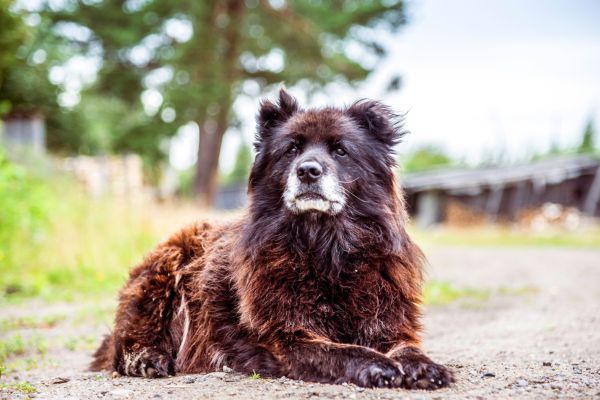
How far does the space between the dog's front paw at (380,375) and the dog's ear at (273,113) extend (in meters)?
2.10

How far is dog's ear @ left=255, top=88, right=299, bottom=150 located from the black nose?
838mm

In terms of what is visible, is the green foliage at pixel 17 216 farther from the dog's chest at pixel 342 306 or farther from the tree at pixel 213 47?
the tree at pixel 213 47

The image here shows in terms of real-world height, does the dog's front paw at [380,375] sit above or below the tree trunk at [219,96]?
below

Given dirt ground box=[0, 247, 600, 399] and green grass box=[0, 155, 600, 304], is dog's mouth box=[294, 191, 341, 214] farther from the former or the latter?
green grass box=[0, 155, 600, 304]

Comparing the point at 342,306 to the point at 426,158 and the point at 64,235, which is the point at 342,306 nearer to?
the point at 64,235

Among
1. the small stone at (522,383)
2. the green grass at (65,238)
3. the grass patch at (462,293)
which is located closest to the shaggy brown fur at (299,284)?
the small stone at (522,383)

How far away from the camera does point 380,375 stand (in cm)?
374

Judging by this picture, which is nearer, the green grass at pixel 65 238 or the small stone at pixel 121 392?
the small stone at pixel 121 392

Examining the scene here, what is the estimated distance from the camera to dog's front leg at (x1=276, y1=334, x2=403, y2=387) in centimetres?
375

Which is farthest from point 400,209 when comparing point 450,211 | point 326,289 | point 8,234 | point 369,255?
point 450,211

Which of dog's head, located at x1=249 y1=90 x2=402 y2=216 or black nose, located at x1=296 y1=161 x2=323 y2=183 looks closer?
black nose, located at x1=296 y1=161 x2=323 y2=183

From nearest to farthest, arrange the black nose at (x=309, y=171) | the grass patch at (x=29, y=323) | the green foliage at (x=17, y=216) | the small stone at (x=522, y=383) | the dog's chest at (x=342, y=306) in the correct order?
the small stone at (x=522, y=383)
the dog's chest at (x=342, y=306)
the black nose at (x=309, y=171)
the grass patch at (x=29, y=323)
the green foliage at (x=17, y=216)

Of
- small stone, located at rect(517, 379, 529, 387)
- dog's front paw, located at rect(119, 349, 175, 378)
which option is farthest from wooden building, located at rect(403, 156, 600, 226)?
small stone, located at rect(517, 379, 529, 387)

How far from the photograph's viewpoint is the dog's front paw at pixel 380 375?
3727mm
